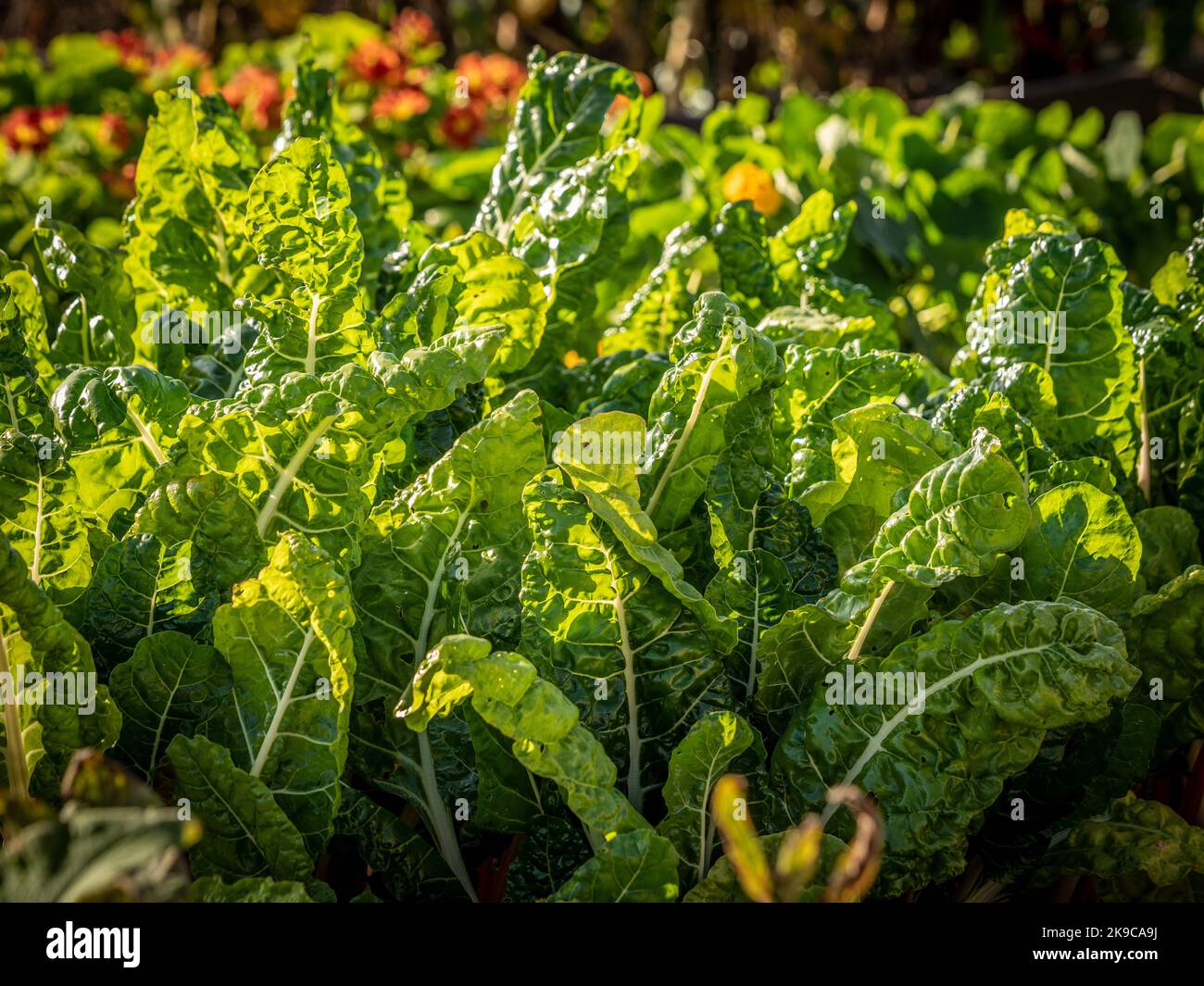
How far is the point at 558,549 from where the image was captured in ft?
3.49

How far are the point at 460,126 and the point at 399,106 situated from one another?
0.19m

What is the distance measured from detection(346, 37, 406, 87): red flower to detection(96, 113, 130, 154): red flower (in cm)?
70

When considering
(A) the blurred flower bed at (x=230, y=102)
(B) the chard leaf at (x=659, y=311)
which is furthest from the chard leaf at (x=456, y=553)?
(A) the blurred flower bed at (x=230, y=102)

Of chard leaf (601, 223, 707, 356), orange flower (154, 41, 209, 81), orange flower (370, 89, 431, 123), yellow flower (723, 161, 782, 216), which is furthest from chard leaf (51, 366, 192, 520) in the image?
orange flower (154, 41, 209, 81)

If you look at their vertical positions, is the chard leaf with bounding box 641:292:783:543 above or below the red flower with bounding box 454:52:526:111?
below

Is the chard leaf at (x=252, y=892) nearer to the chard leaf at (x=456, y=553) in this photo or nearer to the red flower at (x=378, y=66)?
the chard leaf at (x=456, y=553)

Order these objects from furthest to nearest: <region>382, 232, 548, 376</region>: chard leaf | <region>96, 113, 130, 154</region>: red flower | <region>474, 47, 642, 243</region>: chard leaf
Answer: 1. <region>96, 113, 130, 154</region>: red flower
2. <region>474, 47, 642, 243</region>: chard leaf
3. <region>382, 232, 548, 376</region>: chard leaf

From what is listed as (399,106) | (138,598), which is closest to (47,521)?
(138,598)

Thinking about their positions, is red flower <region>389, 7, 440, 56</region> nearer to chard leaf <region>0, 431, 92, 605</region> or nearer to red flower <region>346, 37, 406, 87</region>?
red flower <region>346, 37, 406, 87</region>

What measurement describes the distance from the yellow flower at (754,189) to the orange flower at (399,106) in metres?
1.16

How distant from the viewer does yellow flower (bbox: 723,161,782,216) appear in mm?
2725

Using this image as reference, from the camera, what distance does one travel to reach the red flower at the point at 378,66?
3.67 m

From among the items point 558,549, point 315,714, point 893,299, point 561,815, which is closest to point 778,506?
→ point 558,549
